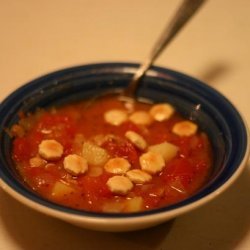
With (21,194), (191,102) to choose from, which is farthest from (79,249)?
(191,102)

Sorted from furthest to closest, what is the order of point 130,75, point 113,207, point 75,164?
point 130,75 → point 75,164 → point 113,207

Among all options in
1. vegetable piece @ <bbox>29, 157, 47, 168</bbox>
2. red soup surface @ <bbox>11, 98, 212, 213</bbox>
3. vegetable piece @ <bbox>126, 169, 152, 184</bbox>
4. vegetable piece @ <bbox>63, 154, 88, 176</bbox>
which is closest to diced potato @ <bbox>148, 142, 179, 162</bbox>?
red soup surface @ <bbox>11, 98, 212, 213</bbox>

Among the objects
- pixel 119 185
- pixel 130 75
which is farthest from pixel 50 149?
pixel 130 75

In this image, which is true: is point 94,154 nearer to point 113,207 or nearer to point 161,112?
point 113,207

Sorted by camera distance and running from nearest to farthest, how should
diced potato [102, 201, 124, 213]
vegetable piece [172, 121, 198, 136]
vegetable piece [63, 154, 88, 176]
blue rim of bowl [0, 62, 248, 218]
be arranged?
blue rim of bowl [0, 62, 248, 218]
diced potato [102, 201, 124, 213]
vegetable piece [63, 154, 88, 176]
vegetable piece [172, 121, 198, 136]

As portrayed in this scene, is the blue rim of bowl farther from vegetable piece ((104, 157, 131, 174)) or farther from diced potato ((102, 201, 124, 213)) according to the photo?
vegetable piece ((104, 157, 131, 174))

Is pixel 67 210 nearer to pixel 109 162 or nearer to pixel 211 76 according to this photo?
pixel 109 162

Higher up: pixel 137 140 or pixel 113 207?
pixel 137 140
